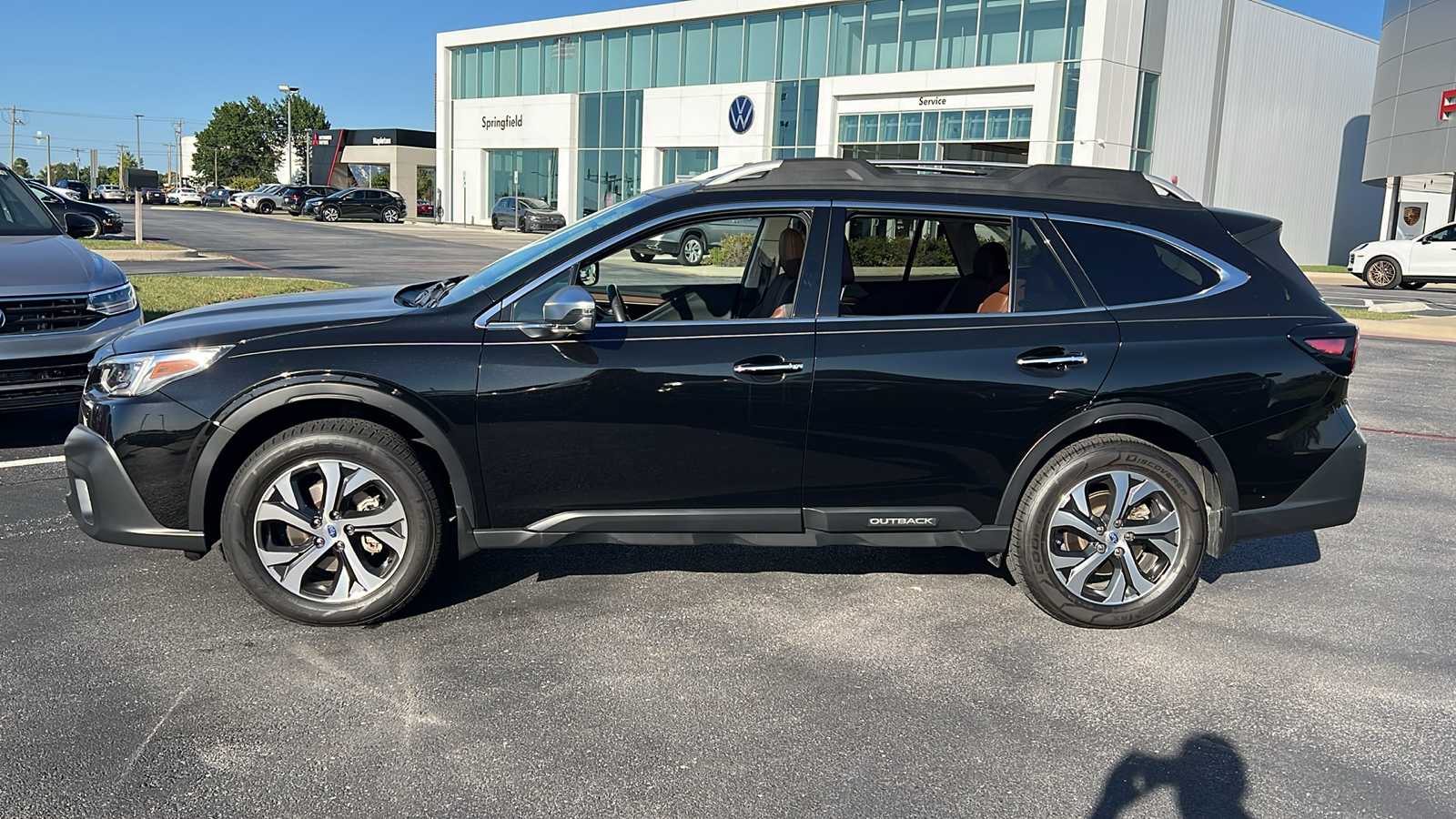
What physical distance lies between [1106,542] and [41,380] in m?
5.99

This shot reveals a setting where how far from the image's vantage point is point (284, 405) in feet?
13.6

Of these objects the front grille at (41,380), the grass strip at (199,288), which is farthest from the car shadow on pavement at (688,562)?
the grass strip at (199,288)

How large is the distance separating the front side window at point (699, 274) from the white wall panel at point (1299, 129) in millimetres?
36981

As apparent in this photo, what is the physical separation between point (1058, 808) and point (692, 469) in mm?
1801

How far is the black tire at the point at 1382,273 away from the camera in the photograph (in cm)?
2753

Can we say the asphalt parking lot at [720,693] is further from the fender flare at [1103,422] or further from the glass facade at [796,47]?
the glass facade at [796,47]

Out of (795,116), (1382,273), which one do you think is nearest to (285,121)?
(795,116)

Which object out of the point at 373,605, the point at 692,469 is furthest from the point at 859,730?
the point at 373,605

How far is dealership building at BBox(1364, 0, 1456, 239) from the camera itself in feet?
107

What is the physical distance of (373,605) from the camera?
4.21 metres

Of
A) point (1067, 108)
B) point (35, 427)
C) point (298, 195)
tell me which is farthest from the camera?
point (298, 195)

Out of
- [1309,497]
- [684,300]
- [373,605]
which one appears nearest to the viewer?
[373,605]

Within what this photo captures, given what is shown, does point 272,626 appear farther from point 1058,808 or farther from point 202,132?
point 202,132

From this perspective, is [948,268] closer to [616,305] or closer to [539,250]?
[616,305]
